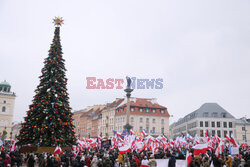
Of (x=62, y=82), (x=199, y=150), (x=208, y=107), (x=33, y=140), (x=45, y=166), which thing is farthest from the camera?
(x=208, y=107)

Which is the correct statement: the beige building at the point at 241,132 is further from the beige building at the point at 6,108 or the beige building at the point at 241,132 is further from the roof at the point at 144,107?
the beige building at the point at 6,108

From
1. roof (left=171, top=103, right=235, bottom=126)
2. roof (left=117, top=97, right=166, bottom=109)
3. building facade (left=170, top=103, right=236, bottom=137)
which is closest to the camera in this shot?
roof (left=117, top=97, right=166, bottom=109)

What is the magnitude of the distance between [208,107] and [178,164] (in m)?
72.7

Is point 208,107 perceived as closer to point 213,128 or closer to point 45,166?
point 213,128

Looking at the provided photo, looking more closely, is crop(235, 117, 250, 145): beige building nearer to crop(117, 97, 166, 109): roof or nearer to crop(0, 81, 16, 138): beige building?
crop(117, 97, 166, 109): roof

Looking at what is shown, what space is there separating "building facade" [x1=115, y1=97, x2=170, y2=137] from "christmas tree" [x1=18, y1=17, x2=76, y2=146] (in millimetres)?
51861

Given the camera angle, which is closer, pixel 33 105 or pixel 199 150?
pixel 199 150

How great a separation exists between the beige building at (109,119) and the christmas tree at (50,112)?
5881cm

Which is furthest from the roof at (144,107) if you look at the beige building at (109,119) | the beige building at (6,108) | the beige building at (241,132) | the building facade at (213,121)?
the beige building at (6,108)

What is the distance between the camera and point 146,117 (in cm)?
7850

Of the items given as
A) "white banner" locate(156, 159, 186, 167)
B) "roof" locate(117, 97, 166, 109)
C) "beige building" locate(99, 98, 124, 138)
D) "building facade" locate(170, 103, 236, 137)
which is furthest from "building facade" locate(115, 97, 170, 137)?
"white banner" locate(156, 159, 186, 167)

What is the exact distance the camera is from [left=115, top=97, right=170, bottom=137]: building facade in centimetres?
7744

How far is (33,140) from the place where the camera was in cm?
2420

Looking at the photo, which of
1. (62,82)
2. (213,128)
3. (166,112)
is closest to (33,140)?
(62,82)
